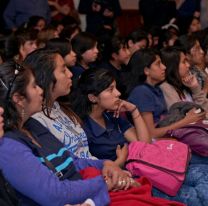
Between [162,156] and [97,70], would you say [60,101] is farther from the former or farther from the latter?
[162,156]

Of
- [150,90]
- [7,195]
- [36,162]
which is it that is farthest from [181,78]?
[7,195]

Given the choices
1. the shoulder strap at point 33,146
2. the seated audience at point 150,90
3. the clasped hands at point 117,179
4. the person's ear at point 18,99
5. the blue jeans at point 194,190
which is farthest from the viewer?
the seated audience at point 150,90

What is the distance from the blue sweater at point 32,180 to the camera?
171cm

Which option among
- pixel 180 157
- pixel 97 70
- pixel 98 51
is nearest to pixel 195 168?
pixel 180 157

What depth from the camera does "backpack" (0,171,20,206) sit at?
164 centimetres

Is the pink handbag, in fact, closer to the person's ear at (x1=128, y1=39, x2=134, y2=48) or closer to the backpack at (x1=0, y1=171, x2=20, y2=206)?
the backpack at (x1=0, y1=171, x2=20, y2=206)

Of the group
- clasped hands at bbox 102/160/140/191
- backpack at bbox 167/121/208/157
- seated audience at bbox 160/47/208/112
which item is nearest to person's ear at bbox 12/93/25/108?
clasped hands at bbox 102/160/140/191

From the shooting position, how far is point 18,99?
6.30ft

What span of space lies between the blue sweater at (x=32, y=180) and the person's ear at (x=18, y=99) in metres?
0.12

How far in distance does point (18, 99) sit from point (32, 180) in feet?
1.11

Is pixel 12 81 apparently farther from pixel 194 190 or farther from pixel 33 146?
pixel 194 190

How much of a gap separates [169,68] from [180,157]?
114cm

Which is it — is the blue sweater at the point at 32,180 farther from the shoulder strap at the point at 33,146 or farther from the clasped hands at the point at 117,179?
the clasped hands at the point at 117,179

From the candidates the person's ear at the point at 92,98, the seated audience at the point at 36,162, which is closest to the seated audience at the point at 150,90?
the person's ear at the point at 92,98
